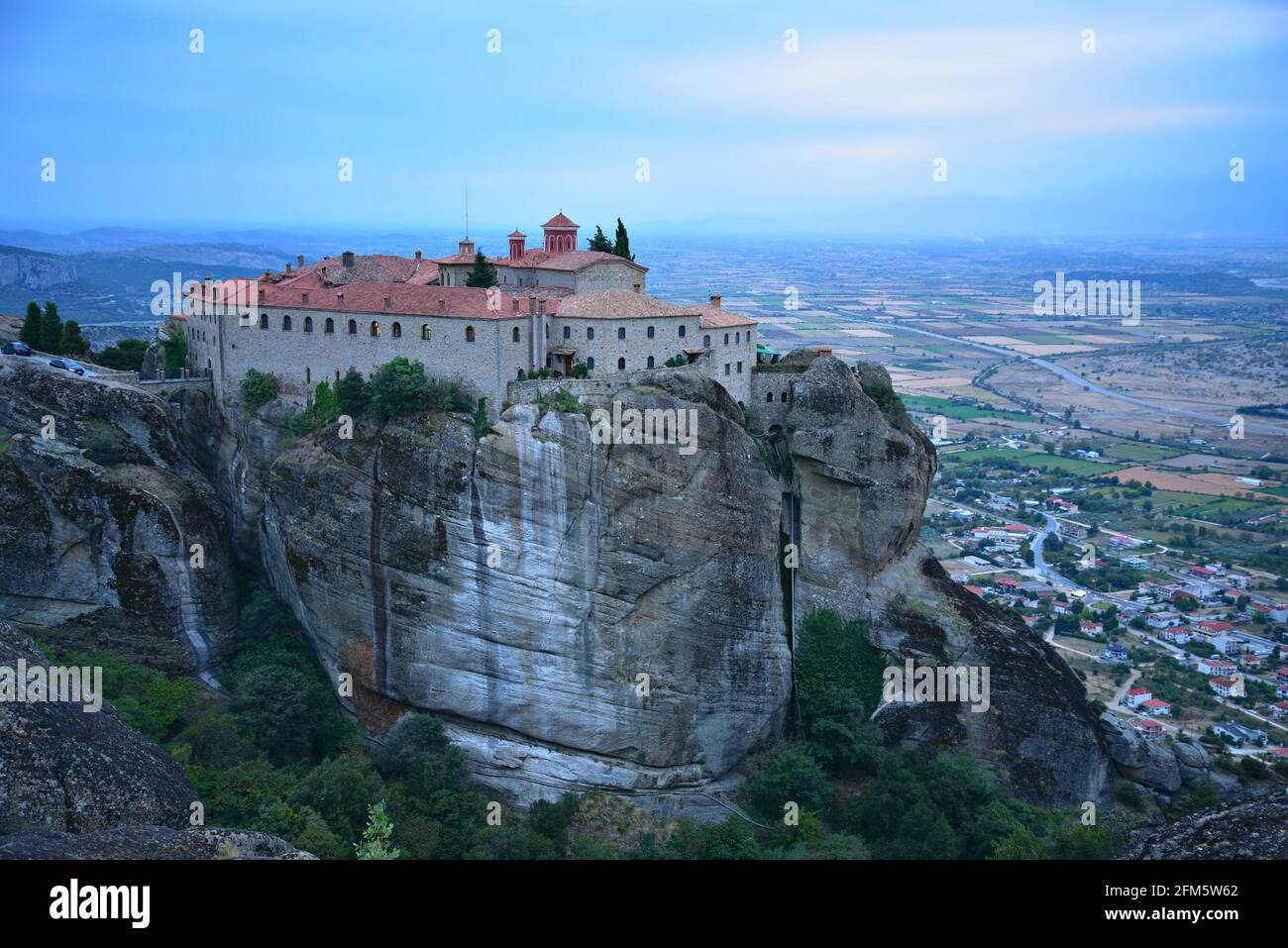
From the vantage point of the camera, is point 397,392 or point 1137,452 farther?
point 1137,452

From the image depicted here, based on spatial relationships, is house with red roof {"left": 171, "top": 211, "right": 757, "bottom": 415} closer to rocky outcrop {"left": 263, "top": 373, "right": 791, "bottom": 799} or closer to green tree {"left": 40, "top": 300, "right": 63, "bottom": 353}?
rocky outcrop {"left": 263, "top": 373, "right": 791, "bottom": 799}

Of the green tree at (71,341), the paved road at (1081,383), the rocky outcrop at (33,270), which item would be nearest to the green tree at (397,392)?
the green tree at (71,341)

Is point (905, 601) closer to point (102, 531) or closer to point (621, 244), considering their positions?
point (621, 244)

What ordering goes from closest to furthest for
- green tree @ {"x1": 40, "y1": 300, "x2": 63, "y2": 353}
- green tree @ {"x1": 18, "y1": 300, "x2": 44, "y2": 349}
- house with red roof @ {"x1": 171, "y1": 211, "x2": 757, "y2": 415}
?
house with red roof @ {"x1": 171, "y1": 211, "x2": 757, "y2": 415} < green tree @ {"x1": 18, "y1": 300, "x2": 44, "y2": 349} < green tree @ {"x1": 40, "y1": 300, "x2": 63, "y2": 353}

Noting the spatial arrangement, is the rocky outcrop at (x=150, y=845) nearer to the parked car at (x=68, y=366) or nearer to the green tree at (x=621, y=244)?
the parked car at (x=68, y=366)

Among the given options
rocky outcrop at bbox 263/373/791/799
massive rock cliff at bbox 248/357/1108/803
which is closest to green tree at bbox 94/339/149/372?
massive rock cliff at bbox 248/357/1108/803

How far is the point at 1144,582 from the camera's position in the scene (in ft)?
237

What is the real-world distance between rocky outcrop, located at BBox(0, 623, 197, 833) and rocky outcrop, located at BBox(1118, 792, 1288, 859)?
19.0 metres

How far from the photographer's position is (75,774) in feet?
77.3

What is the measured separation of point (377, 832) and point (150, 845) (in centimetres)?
1335

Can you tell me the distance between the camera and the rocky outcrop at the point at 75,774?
22.5 m

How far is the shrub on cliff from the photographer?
139ft

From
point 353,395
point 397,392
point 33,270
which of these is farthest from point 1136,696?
point 33,270
